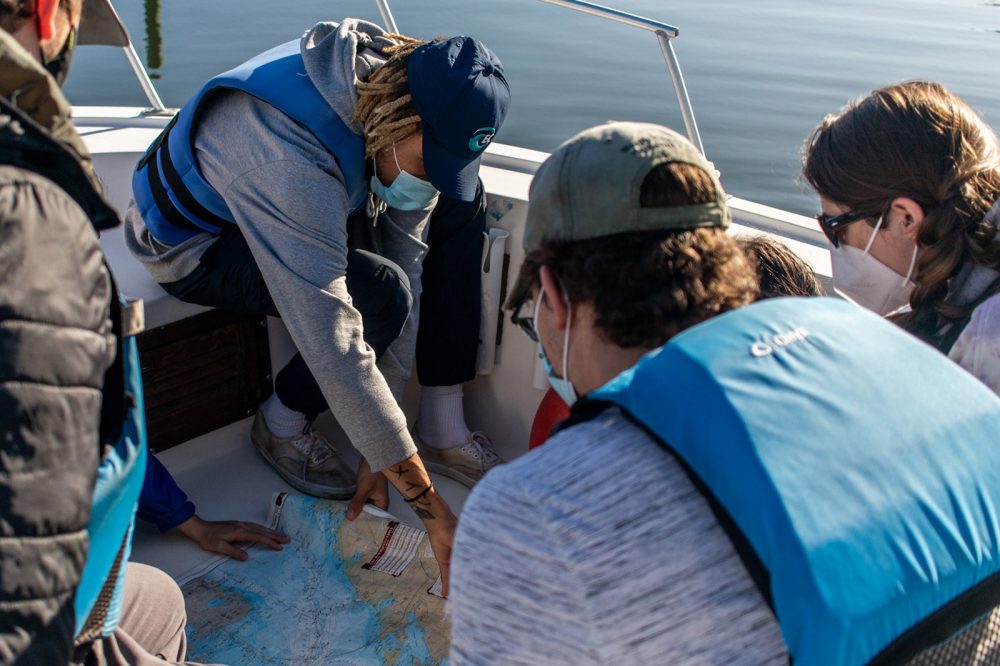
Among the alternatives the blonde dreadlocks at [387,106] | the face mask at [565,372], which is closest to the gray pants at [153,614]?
the face mask at [565,372]

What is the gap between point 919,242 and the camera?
58.0 inches

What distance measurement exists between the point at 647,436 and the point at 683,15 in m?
8.04

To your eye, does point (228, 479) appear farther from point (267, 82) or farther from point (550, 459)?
point (550, 459)

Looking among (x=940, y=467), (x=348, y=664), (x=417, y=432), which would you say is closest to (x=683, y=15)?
(x=417, y=432)

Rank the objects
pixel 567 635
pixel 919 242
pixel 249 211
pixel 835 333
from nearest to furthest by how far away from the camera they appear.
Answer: pixel 567 635, pixel 835 333, pixel 919 242, pixel 249 211

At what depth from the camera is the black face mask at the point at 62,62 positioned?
1112 millimetres

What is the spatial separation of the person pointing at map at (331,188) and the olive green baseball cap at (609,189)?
69cm

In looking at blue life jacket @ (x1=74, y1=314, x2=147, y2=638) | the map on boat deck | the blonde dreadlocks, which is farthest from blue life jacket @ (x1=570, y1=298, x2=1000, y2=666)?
the map on boat deck

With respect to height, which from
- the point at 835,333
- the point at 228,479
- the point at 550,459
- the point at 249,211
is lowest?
the point at 228,479

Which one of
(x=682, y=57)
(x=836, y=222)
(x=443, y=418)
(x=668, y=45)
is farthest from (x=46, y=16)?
(x=682, y=57)

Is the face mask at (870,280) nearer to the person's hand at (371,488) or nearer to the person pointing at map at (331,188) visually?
the person pointing at map at (331,188)

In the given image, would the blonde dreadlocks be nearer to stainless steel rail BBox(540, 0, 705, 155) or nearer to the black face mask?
the black face mask

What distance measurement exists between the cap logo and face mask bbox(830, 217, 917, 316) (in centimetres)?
66

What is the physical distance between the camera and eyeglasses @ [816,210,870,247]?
5.03 ft
